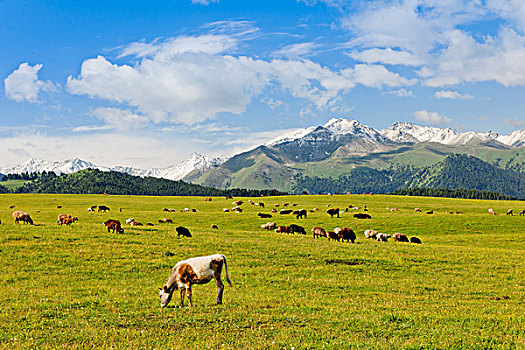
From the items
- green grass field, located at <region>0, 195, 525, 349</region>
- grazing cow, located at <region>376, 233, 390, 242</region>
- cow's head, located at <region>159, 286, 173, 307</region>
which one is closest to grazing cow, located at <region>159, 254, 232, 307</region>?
cow's head, located at <region>159, 286, 173, 307</region>

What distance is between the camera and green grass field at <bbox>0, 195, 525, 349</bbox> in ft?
38.1

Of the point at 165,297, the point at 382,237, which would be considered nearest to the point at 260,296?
the point at 165,297

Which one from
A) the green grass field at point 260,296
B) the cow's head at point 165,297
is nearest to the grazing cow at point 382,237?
the green grass field at point 260,296

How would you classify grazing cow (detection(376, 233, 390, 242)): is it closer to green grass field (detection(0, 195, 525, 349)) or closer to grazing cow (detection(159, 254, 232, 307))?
green grass field (detection(0, 195, 525, 349))

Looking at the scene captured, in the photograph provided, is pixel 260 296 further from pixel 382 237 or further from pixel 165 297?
pixel 382 237

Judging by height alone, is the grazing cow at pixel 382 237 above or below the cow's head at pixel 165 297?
below

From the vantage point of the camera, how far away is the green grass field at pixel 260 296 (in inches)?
457

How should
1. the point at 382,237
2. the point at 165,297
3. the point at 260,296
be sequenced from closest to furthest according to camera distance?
1. the point at 165,297
2. the point at 260,296
3. the point at 382,237

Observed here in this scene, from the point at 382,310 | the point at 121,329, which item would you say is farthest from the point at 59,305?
the point at 382,310

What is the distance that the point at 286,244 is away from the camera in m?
34.4

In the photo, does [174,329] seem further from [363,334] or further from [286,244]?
[286,244]

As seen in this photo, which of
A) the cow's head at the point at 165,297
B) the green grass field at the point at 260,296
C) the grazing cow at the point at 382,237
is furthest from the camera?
the grazing cow at the point at 382,237

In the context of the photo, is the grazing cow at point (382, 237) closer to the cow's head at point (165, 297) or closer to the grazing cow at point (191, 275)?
the grazing cow at point (191, 275)

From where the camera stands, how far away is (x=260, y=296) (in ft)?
59.6
